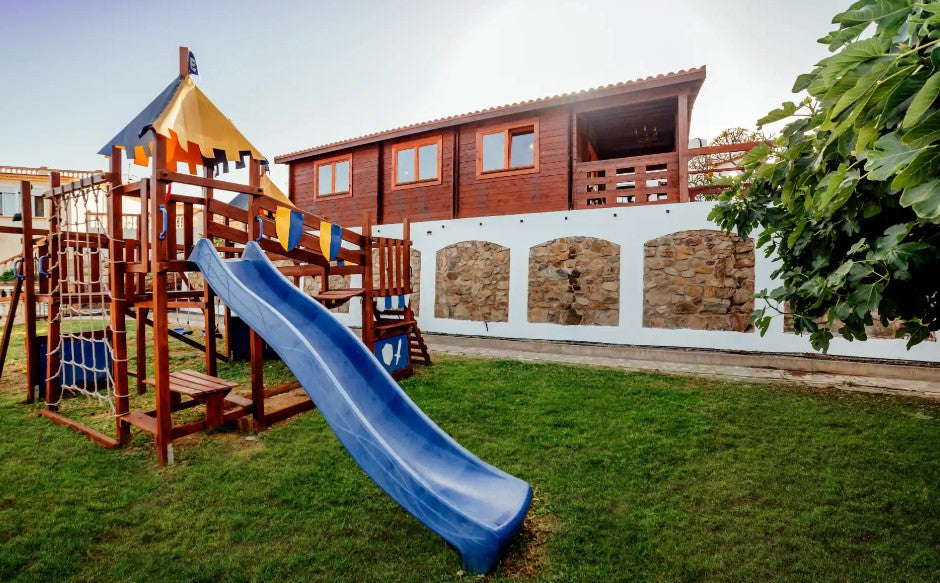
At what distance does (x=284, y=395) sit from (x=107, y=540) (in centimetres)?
351

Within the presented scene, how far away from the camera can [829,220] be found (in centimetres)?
218

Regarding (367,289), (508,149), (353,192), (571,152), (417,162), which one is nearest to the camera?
(367,289)

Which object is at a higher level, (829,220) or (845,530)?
(829,220)

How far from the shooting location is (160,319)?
4.03 m

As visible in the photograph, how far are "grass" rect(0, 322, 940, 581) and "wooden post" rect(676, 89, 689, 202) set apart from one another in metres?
5.73

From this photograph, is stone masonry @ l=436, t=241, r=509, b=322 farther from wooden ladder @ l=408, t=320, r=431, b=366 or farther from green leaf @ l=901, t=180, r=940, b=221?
green leaf @ l=901, t=180, r=940, b=221

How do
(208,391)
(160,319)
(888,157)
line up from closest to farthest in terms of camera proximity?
(888,157) → (160,319) → (208,391)

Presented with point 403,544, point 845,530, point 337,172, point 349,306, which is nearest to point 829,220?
point 845,530

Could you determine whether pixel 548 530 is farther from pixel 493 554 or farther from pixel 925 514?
pixel 925 514

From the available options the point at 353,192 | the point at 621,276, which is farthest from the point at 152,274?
the point at 353,192

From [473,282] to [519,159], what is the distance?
372cm

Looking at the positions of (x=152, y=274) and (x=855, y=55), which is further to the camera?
(x=152, y=274)

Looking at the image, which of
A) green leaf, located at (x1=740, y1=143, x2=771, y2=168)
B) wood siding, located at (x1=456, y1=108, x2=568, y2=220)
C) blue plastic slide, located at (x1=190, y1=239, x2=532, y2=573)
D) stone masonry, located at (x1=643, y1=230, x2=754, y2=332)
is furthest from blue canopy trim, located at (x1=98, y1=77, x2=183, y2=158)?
stone masonry, located at (x1=643, y1=230, x2=754, y2=332)

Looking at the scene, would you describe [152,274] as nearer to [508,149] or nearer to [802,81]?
[802,81]
